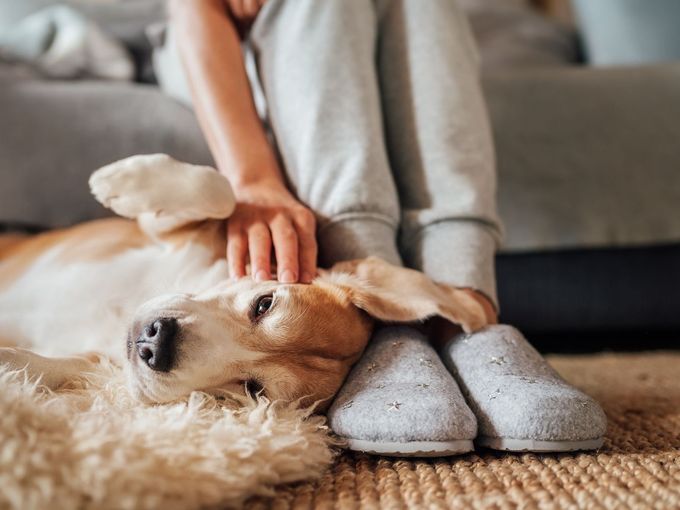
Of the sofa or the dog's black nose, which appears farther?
the sofa

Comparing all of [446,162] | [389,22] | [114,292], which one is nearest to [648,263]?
[446,162]

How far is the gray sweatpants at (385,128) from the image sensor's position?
1196mm

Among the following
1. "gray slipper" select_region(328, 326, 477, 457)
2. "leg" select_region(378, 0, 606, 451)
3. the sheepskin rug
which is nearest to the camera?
the sheepskin rug

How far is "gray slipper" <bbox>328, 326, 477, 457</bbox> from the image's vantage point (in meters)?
0.82

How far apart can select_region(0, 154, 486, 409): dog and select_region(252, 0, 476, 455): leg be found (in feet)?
0.21

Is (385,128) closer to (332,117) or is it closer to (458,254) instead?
(332,117)

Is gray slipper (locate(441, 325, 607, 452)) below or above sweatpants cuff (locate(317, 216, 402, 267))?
below

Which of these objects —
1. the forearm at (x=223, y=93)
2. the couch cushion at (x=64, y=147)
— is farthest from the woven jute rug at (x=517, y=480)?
the couch cushion at (x=64, y=147)

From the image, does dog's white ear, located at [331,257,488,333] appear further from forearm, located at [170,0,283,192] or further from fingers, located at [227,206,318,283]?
forearm, located at [170,0,283,192]

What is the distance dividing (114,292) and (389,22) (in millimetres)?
776

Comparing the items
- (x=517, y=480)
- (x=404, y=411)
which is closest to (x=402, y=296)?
(x=404, y=411)

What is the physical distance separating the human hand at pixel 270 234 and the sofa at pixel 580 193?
52 centimetres

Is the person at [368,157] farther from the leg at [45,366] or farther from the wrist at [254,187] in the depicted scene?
the leg at [45,366]

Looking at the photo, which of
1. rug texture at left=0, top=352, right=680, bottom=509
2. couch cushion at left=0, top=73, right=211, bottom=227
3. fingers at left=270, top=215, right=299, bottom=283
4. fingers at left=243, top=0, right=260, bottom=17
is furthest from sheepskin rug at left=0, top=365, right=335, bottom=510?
fingers at left=243, top=0, right=260, bottom=17
